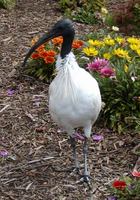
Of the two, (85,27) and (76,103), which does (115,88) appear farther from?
(85,27)

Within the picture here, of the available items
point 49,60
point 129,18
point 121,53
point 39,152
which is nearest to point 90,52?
point 121,53

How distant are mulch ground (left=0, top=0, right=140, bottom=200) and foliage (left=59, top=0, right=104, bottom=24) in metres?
2.07

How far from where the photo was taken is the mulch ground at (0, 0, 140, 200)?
4.91m

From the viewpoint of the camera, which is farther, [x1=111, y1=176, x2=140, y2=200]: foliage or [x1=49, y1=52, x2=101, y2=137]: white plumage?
[x1=49, y1=52, x2=101, y2=137]: white plumage

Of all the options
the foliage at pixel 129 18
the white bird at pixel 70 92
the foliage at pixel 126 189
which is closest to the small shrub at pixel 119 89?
the white bird at pixel 70 92

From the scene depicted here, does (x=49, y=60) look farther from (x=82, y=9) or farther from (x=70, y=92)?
(x=82, y=9)

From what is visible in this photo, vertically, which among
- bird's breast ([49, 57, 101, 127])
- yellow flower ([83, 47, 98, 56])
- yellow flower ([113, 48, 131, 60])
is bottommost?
yellow flower ([83, 47, 98, 56])

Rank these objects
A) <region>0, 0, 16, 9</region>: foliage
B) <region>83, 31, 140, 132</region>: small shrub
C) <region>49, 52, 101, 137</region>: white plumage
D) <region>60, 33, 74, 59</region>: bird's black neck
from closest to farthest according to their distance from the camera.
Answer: <region>49, 52, 101, 137</region>: white plumage < <region>60, 33, 74, 59</region>: bird's black neck < <region>83, 31, 140, 132</region>: small shrub < <region>0, 0, 16, 9</region>: foliage

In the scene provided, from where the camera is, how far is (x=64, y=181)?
5039 mm

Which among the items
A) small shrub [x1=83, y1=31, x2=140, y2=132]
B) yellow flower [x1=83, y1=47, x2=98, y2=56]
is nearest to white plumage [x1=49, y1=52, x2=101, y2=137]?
small shrub [x1=83, y1=31, x2=140, y2=132]

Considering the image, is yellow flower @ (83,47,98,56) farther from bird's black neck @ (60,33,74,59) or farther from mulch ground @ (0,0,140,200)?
bird's black neck @ (60,33,74,59)

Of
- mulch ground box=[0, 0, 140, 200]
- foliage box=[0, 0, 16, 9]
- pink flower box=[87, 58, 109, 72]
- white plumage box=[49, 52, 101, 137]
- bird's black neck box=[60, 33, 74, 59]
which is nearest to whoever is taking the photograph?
white plumage box=[49, 52, 101, 137]

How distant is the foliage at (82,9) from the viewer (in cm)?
886

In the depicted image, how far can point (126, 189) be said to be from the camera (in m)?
4.49
